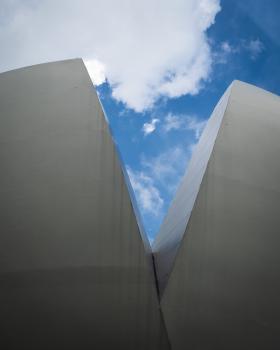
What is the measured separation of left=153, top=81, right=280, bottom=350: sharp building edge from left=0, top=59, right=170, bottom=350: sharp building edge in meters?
0.46

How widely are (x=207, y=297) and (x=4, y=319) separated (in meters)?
3.04

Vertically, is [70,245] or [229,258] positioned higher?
[70,245]

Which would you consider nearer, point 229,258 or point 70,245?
point 70,245

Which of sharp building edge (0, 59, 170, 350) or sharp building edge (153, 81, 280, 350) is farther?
sharp building edge (153, 81, 280, 350)

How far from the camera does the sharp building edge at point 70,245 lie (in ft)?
15.9

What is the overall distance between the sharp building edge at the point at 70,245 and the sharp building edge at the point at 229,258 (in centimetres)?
46

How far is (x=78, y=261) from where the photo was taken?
505 centimetres

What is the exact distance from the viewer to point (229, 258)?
5.45 meters

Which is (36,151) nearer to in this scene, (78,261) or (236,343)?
(78,261)

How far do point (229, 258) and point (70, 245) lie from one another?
256cm

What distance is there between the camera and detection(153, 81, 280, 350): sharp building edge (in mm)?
5086

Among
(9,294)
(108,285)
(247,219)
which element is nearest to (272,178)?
A: (247,219)

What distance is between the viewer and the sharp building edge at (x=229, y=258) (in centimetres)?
509

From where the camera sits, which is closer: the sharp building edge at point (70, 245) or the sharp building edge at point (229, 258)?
the sharp building edge at point (70, 245)
